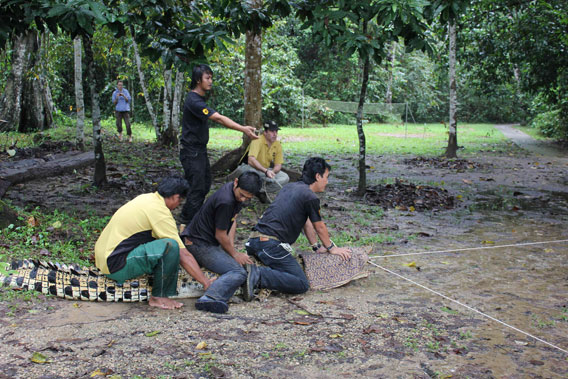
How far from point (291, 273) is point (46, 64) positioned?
533 inches

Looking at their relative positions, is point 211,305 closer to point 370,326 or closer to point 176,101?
point 370,326

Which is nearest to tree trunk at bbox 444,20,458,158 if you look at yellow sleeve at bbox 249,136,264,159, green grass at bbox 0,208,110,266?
yellow sleeve at bbox 249,136,264,159

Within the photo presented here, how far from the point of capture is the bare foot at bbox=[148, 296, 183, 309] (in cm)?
447

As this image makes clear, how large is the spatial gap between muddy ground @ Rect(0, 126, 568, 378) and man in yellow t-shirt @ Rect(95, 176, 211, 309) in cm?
35

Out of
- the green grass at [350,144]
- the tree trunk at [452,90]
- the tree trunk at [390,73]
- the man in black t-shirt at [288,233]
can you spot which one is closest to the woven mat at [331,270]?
A: the man in black t-shirt at [288,233]

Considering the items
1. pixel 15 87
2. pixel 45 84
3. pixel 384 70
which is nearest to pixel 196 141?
pixel 15 87

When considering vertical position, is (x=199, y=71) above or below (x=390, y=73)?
below

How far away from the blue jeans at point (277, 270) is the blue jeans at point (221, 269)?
190mm

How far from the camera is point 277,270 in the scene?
498 centimetres

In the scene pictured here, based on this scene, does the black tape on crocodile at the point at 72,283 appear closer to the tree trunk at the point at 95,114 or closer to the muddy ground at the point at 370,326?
the muddy ground at the point at 370,326

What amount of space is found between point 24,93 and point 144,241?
1387cm

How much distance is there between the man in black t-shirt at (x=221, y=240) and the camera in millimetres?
4508

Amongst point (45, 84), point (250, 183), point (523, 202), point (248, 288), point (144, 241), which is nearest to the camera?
point (144, 241)

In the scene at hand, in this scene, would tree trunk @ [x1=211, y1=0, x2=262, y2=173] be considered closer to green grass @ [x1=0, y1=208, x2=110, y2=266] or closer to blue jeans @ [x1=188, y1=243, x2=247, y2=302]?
green grass @ [x1=0, y1=208, x2=110, y2=266]
